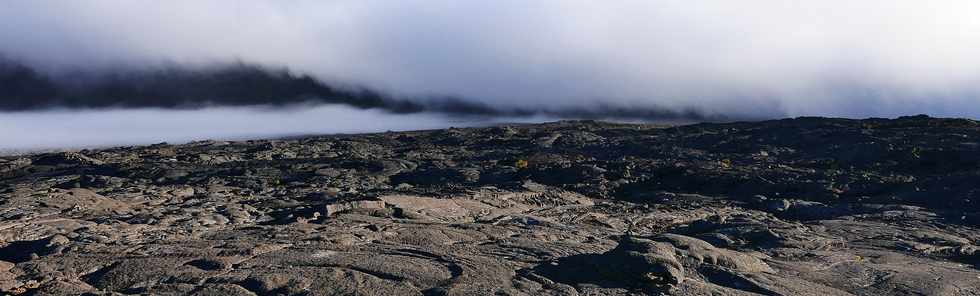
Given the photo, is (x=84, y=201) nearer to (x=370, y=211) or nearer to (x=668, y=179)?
(x=370, y=211)

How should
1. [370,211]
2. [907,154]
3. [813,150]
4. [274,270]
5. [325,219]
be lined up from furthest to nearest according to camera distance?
[813,150], [907,154], [370,211], [325,219], [274,270]

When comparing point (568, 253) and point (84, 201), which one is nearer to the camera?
point (568, 253)

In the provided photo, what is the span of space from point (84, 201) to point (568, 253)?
40.9 ft

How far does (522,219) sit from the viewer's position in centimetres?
1923

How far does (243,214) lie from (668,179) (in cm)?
1357

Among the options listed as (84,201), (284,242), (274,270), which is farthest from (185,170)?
(274,270)

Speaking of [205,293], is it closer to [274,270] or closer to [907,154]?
[274,270]

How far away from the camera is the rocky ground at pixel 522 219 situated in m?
12.7

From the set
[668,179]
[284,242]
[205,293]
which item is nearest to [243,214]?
[284,242]

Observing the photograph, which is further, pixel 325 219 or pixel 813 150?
pixel 813 150

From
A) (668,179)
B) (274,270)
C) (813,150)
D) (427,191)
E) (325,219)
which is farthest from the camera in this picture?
(813,150)

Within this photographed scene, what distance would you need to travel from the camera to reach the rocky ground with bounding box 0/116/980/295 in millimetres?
12719

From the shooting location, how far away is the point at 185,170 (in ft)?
92.9

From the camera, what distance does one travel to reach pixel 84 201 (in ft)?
67.5
